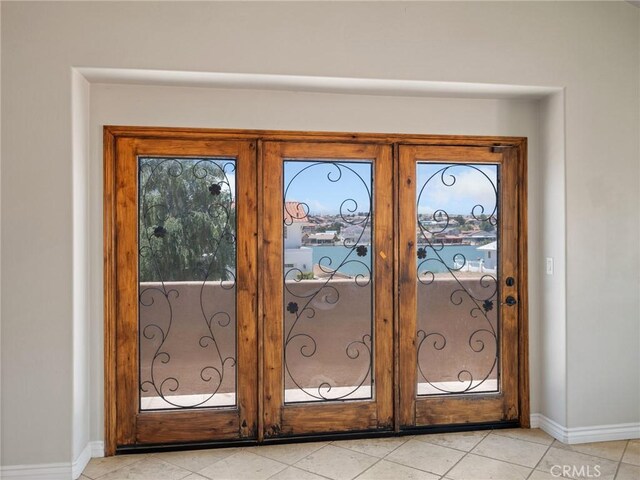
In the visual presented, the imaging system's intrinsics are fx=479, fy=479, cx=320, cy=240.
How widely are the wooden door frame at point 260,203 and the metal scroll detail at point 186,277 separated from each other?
0.17 metres

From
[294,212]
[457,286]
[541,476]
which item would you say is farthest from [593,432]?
[294,212]

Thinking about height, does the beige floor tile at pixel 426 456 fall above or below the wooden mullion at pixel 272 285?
below

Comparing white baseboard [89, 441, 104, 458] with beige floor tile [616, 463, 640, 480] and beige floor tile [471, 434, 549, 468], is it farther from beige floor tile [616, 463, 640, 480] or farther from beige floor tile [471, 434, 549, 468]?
beige floor tile [616, 463, 640, 480]

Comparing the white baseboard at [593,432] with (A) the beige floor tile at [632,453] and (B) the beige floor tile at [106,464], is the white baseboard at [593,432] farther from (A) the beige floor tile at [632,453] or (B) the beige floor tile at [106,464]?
(B) the beige floor tile at [106,464]

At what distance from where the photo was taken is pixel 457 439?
3.14 m

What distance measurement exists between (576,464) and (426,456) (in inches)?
33.7

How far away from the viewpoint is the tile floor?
2670mm

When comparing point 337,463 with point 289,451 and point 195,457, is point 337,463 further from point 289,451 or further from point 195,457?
point 195,457

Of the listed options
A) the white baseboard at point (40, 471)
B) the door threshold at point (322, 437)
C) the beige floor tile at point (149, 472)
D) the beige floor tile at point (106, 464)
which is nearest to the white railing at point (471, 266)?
the door threshold at point (322, 437)

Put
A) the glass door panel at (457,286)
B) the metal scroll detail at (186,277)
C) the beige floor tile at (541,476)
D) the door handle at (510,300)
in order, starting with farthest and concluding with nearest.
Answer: the door handle at (510,300), the glass door panel at (457,286), the metal scroll detail at (186,277), the beige floor tile at (541,476)

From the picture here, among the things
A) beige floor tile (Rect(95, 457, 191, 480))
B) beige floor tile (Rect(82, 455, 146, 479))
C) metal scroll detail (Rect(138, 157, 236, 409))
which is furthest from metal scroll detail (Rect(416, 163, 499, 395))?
beige floor tile (Rect(82, 455, 146, 479))

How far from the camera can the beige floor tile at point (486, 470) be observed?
264 cm

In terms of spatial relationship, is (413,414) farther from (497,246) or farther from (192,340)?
(192,340)

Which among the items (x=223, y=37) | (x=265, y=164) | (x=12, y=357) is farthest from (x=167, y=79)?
(x=12, y=357)
